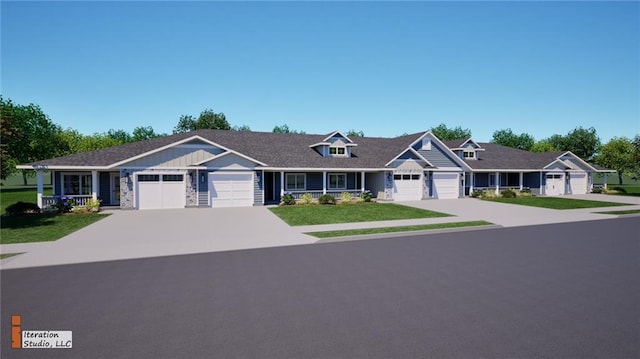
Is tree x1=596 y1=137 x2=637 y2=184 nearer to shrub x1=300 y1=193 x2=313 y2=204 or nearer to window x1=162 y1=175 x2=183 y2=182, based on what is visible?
shrub x1=300 y1=193 x2=313 y2=204

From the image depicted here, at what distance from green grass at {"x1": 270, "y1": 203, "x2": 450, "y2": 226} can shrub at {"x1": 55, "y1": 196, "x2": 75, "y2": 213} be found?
12.8m

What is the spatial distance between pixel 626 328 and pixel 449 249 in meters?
5.79

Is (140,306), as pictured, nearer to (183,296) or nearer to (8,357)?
(183,296)

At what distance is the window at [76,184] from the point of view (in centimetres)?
2344

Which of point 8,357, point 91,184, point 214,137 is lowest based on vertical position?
point 8,357

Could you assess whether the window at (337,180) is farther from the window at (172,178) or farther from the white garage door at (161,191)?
the window at (172,178)

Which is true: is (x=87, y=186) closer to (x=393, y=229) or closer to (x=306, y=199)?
(x=306, y=199)

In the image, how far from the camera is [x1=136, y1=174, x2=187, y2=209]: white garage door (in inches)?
910

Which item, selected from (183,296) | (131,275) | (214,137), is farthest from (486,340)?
(214,137)

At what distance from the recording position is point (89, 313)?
603 cm

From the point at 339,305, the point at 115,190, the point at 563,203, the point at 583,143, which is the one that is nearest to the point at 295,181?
the point at 115,190

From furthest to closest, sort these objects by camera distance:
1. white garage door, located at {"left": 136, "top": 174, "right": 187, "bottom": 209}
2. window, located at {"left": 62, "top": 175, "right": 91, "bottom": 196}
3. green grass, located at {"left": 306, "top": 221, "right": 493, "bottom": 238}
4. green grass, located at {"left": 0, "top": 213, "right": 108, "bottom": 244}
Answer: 1. window, located at {"left": 62, "top": 175, "right": 91, "bottom": 196}
2. white garage door, located at {"left": 136, "top": 174, "right": 187, "bottom": 209}
3. green grass, located at {"left": 306, "top": 221, "right": 493, "bottom": 238}
4. green grass, located at {"left": 0, "top": 213, "right": 108, "bottom": 244}

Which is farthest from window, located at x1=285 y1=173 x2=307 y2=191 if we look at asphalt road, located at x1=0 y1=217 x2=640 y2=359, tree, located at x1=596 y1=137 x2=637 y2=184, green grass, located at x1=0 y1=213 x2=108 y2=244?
tree, located at x1=596 y1=137 x2=637 y2=184

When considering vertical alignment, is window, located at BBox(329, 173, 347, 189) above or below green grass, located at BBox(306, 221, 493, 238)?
above
